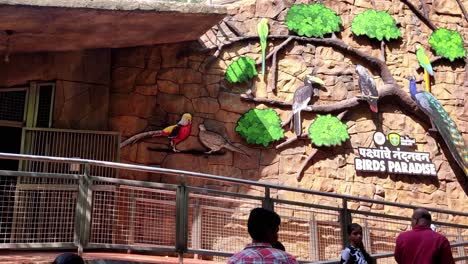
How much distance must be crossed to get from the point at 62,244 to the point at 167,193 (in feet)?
3.89

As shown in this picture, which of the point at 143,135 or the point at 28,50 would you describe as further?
the point at 143,135

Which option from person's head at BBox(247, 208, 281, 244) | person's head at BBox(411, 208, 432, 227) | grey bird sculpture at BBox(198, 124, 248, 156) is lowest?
person's head at BBox(247, 208, 281, 244)

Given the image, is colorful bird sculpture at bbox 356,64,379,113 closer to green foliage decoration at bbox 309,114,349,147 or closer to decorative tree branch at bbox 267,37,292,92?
green foliage decoration at bbox 309,114,349,147

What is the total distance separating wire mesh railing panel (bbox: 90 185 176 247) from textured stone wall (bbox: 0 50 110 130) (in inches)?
133

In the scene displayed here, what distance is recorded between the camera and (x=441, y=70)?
11.1 metres

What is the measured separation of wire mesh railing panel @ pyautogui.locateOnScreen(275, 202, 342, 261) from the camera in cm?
618

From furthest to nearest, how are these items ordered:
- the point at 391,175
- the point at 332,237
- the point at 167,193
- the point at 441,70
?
the point at 441,70 < the point at 391,175 < the point at 332,237 < the point at 167,193

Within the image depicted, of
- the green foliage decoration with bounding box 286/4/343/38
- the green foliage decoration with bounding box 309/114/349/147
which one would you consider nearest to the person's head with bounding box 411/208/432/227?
the green foliage decoration with bounding box 309/114/349/147

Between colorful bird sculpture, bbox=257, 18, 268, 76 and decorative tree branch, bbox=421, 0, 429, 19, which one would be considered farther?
decorative tree branch, bbox=421, 0, 429, 19

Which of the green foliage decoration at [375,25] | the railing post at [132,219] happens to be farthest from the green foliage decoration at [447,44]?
the railing post at [132,219]

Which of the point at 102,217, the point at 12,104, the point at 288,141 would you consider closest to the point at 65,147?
the point at 12,104

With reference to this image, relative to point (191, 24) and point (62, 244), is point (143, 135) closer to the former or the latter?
point (191, 24)

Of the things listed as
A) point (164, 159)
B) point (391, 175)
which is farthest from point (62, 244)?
point (391, 175)

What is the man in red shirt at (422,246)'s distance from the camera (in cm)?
353
